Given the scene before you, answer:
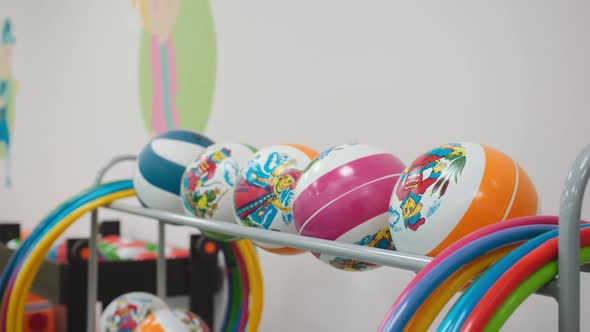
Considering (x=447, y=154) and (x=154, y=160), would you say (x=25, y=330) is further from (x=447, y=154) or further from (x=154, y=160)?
(x=447, y=154)

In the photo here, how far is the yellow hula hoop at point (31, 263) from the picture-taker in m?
1.85

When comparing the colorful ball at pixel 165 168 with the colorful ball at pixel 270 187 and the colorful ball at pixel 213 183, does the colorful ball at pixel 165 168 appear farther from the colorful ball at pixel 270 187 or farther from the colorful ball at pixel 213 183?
the colorful ball at pixel 270 187

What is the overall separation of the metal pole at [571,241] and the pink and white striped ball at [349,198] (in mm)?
389

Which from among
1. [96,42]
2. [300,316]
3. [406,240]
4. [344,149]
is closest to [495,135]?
[344,149]

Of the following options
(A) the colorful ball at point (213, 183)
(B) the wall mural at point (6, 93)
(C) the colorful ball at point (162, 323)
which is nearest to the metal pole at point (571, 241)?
(A) the colorful ball at point (213, 183)

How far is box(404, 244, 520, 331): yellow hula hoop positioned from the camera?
0.74 metres

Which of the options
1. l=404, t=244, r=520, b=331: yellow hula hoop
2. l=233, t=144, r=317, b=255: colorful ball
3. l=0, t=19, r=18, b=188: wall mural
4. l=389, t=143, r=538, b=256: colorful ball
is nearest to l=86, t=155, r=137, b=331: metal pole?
l=233, t=144, r=317, b=255: colorful ball

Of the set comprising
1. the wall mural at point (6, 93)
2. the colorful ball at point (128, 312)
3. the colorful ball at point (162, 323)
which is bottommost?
the colorful ball at point (128, 312)

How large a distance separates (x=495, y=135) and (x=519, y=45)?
0.20 meters

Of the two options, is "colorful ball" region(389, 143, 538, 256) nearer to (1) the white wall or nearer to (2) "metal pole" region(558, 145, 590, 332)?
(2) "metal pole" region(558, 145, 590, 332)

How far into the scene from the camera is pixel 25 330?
235 cm

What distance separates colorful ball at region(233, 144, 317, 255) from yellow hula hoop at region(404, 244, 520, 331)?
45 cm

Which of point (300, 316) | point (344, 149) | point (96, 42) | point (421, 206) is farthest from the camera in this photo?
point (96, 42)

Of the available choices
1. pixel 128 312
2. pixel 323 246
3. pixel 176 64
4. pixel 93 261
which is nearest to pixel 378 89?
pixel 323 246
